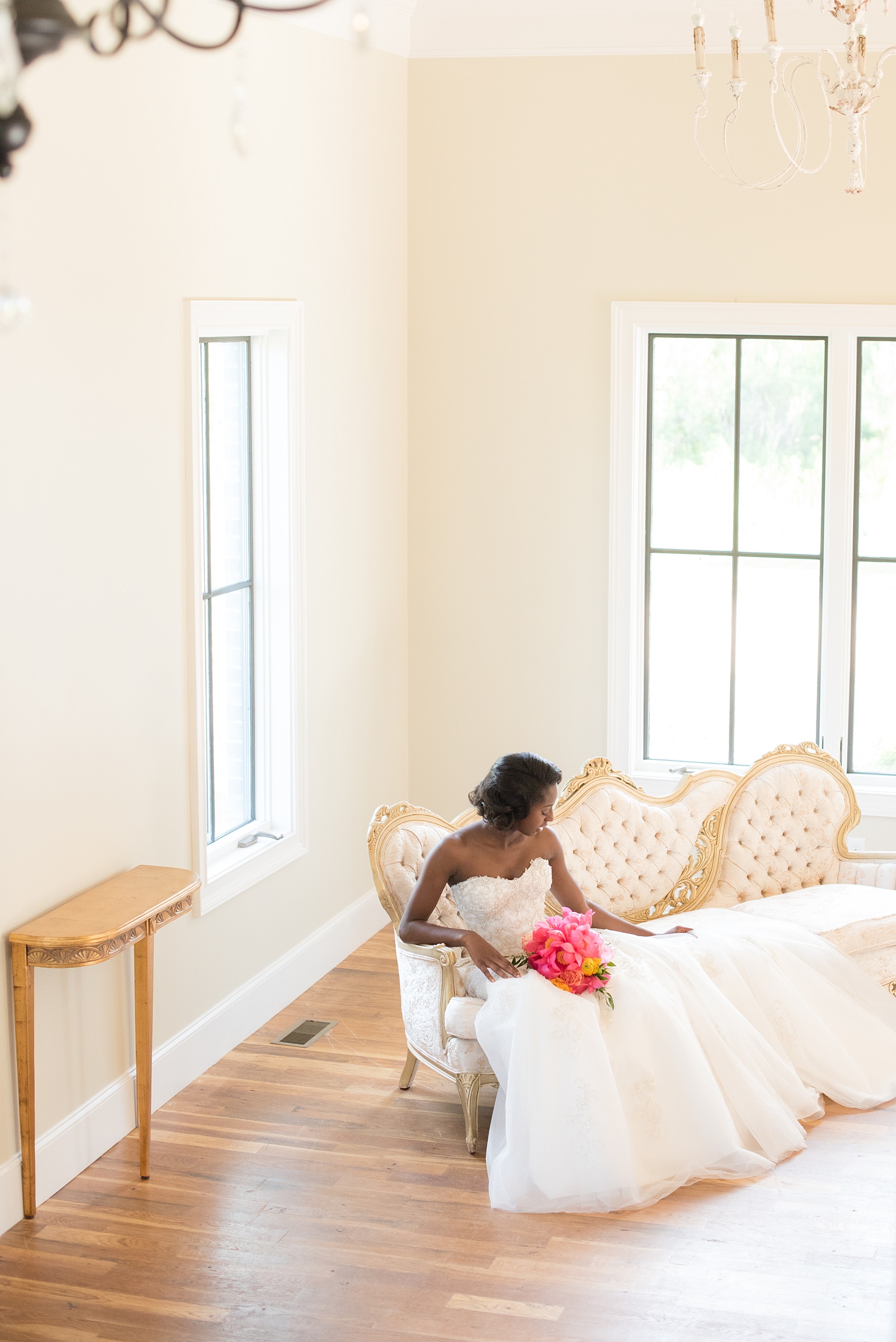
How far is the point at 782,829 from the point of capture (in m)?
5.91

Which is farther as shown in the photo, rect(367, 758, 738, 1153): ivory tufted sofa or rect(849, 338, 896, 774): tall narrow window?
rect(849, 338, 896, 774): tall narrow window

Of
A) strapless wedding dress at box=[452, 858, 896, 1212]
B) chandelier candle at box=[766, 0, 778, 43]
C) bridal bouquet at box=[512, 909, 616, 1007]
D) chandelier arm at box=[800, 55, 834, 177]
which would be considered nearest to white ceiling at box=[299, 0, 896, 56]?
chandelier arm at box=[800, 55, 834, 177]

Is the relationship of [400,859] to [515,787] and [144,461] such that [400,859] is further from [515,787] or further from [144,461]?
[144,461]

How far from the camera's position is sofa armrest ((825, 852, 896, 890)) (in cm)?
586

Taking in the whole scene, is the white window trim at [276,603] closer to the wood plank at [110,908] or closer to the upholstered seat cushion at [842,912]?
the wood plank at [110,908]

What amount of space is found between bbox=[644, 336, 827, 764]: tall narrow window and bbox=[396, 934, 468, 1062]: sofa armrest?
2.64 meters

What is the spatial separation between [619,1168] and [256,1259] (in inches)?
43.5

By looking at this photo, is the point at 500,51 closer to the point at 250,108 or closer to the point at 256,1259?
the point at 250,108

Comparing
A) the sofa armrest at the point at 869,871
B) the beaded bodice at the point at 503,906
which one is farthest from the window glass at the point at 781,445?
the beaded bodice at the point at 503,906

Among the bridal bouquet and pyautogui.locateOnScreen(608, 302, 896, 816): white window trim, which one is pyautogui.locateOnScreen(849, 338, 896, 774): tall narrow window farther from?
the bridal bouquet

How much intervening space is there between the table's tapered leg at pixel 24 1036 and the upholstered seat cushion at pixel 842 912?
278 centimetres

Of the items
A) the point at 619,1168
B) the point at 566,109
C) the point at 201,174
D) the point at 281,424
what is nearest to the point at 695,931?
the point at 619,1168

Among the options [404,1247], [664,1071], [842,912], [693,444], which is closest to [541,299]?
[693,444]

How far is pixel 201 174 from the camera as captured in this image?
5.15m
